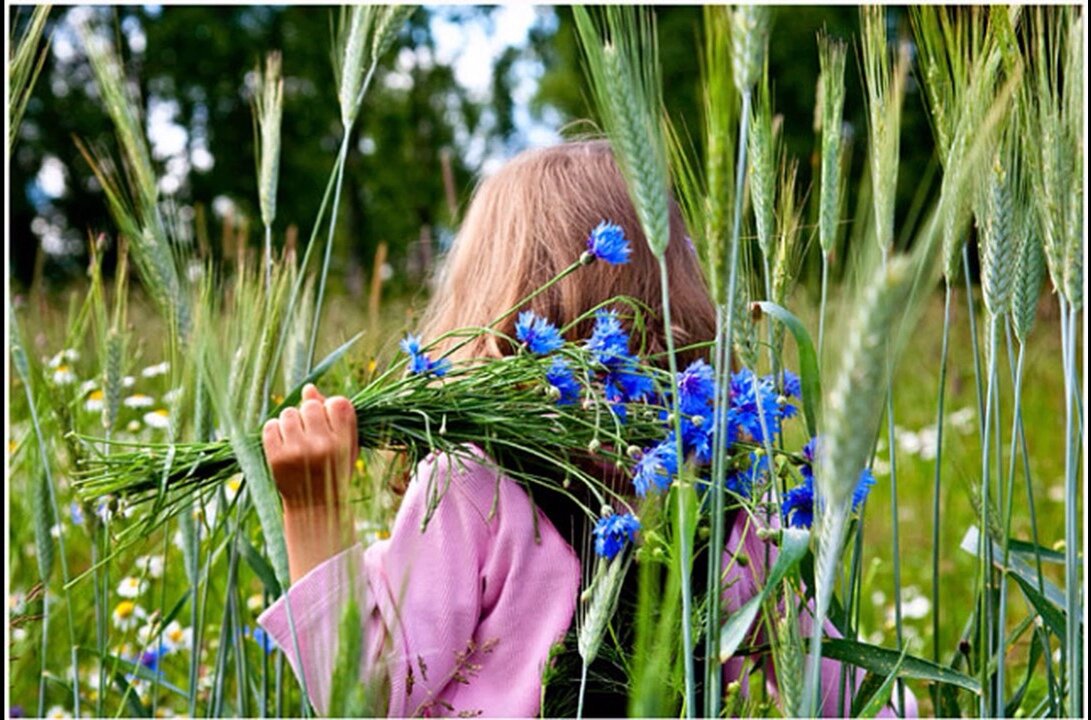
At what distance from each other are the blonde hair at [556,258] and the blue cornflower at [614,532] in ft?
1.09

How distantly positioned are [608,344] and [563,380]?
5 centimetres

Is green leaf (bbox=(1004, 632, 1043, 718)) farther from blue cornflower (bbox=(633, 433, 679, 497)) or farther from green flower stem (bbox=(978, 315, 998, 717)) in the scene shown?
blue cornflower (bbox=(633, 433, 679, 497))

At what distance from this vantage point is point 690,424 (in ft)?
3.10

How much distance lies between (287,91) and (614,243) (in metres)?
8.92

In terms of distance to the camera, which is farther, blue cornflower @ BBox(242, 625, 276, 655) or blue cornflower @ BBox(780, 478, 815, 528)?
blue cornflower @ BBox(242, 625, 276, 655)

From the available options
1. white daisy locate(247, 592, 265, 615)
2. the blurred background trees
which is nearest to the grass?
white daisy locate(247, 592, 265, 615)

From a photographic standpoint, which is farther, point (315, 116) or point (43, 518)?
point (315, 116)

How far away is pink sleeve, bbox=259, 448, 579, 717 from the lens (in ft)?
3.78

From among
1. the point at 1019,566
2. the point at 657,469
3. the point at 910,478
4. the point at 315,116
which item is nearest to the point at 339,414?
the point at 657,469

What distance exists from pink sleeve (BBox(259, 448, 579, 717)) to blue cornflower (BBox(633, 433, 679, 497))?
0.25m

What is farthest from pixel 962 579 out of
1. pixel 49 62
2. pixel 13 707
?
pixel 49 62

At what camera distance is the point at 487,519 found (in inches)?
40.4

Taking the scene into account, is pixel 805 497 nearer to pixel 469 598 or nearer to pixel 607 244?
pixel 607 244

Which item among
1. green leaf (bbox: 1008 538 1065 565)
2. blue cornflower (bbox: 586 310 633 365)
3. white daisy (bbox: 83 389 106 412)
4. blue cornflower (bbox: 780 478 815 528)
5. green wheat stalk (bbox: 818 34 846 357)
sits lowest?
green leaf (bbox: 1008 538 1065 565)
